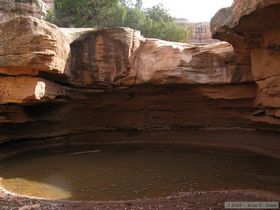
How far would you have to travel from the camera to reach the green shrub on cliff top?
20.3 m

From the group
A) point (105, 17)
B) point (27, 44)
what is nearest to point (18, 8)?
point (105, 17)

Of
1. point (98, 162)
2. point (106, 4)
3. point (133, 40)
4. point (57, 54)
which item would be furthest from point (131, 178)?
point (106, 4)

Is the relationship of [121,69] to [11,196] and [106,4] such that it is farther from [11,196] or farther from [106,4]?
[106,4]

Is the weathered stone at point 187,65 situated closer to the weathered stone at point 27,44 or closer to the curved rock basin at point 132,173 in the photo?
the curved rock basin at point 132,173

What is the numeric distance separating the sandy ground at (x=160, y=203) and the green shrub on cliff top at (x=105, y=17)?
14943 mm

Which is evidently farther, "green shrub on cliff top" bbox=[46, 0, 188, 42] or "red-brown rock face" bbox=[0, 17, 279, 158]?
"green shrub on cliff top" bbox=[46, 0, 188, 42]

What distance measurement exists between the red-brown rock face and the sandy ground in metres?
4.88

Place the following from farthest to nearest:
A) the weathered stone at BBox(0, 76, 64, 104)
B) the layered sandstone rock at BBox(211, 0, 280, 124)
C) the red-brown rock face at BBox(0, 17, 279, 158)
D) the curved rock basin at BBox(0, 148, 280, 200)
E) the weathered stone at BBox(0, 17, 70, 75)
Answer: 1. the weathered stone at BBox(0, 76, 64, 104)
2. the red-brown rock face at BBox(0, 17, 279, 158)
3. the weathered stone at BBox(0, 17, 70, 75)
4. the curved rock basin at BBox(0, 148, 280, 200)
5. the layered sandstone rock at BBox(211, 0, 280, 124)

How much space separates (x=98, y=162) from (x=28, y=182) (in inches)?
105

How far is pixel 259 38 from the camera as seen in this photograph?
9703 millimetres

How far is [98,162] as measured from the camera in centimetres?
1127

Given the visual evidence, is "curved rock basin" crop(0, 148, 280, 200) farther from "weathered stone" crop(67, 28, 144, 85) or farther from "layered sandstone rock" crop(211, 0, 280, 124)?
"weathered stone" crop(67, 28, 144, 85)

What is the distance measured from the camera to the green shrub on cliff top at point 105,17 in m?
20.3

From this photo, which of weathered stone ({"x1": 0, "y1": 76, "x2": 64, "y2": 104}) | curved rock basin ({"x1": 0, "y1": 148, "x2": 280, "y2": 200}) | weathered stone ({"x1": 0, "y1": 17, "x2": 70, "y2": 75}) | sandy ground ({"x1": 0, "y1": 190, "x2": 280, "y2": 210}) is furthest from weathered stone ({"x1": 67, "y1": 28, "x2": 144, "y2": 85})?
sandy ground ({"x1": 0, "y1": 190, "x2": 280, "y2": 210})
